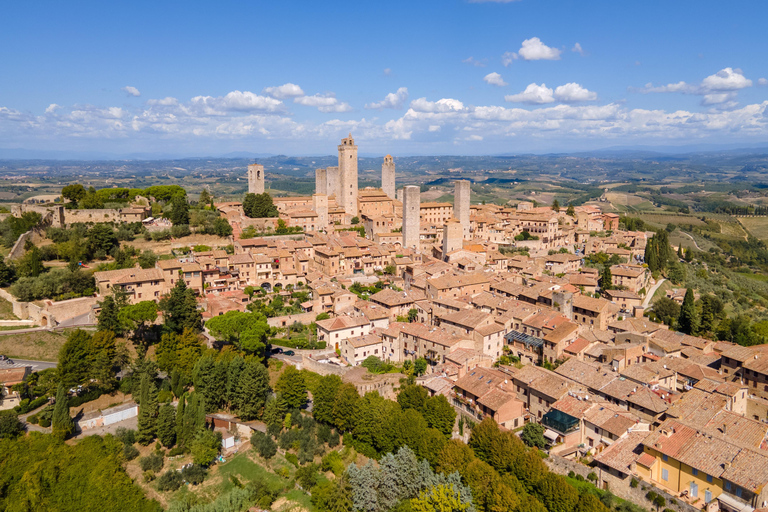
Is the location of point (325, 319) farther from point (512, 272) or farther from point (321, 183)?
point (321, 183)

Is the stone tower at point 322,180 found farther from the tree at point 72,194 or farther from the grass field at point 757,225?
the grass field at point 757,225

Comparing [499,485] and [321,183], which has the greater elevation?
[321,183]

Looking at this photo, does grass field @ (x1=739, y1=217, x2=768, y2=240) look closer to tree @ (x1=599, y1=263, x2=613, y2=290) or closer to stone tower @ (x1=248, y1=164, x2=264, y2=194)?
tree @ (x1=599, y1=263, x2=613, y2=290)

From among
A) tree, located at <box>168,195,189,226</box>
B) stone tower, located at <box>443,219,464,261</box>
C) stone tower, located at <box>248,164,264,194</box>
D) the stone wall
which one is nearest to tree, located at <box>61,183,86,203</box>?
tree, located at <box>168,195,189,226</box>

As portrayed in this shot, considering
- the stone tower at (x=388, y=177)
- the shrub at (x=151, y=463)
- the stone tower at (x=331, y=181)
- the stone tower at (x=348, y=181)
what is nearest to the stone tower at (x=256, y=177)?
the stone tower at (x=331, y=181)

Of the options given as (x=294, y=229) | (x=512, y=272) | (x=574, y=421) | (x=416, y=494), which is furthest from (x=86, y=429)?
(x=512, y=272)

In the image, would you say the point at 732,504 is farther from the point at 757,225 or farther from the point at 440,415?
the point at 757,225

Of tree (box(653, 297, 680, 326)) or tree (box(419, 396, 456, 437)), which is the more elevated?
tree (box(653, 297, 680, 326))

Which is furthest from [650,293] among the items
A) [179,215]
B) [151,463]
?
[179,215]
